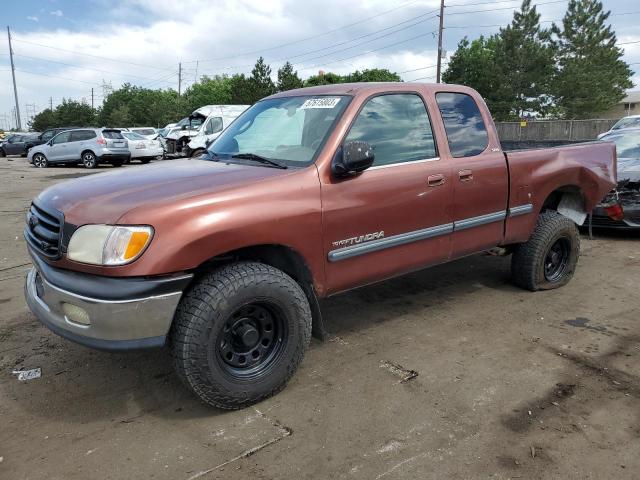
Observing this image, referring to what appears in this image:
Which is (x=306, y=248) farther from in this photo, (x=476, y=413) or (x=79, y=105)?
(x=79, y=105)

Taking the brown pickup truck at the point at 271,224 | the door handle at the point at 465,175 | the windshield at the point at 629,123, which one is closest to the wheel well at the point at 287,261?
the brown pickup truck at the point at 271,224

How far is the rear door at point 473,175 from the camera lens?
13.4ft

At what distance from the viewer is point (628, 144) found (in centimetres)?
848

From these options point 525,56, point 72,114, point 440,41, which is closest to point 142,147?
point 440,41

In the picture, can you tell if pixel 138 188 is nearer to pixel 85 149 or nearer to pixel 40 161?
pixel 85 149

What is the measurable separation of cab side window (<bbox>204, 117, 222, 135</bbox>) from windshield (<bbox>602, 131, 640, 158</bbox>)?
1347cm

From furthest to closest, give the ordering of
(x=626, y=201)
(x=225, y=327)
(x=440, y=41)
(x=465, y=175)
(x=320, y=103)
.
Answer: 1. (x=440, y=41)
2. (x=626, y=201)
3. (x=465, y=175)
4. (x=320, y=103)
5. (x=225, y=327)

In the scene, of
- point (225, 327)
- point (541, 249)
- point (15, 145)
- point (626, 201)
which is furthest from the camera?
point (15, 145)

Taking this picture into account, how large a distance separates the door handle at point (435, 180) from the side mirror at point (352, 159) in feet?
2.30

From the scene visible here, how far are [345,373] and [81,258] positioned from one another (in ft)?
5.89

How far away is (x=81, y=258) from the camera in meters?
2.67

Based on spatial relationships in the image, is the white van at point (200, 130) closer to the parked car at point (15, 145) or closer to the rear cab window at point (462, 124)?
the rear cab window at point (462, 124)

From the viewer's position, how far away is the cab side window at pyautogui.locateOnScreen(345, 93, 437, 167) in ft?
11.9

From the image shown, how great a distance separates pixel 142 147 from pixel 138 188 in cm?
1986
